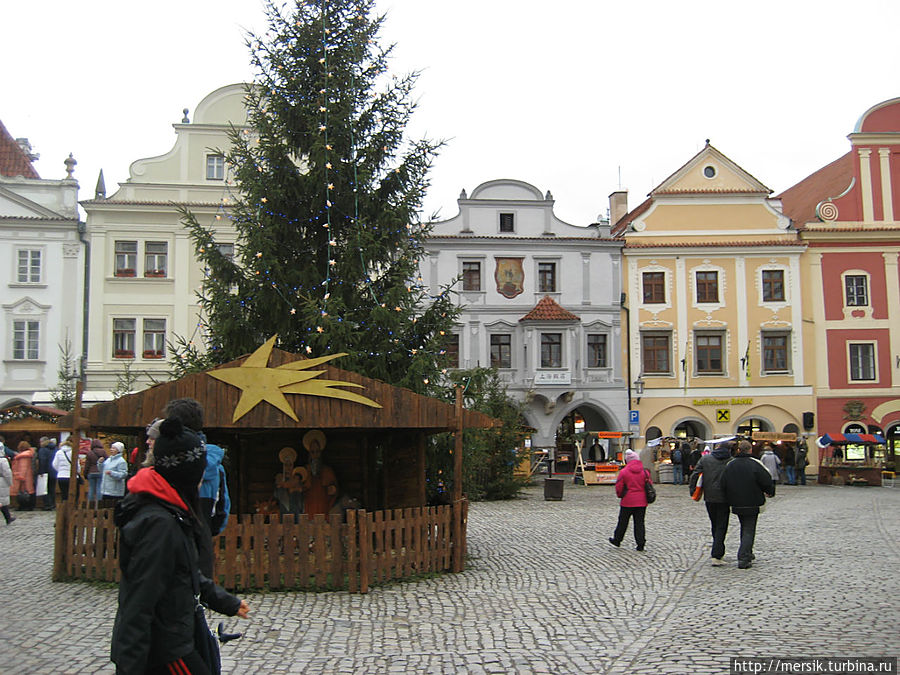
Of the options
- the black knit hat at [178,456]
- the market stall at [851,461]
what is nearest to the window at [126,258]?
the market stall at [851,461]

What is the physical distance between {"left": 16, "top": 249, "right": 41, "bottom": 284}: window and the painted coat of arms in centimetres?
1815

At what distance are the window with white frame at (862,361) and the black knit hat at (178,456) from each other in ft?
131

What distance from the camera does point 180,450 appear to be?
4355mm

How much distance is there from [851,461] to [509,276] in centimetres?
1523

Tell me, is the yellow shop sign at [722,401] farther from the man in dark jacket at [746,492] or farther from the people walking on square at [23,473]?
the man in dark jacket at [746,492]

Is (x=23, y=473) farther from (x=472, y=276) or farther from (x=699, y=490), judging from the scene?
(x=472, y=276)

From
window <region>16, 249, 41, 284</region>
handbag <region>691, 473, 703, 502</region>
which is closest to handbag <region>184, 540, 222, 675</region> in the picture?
handbag <region>691, 473, 703, 502</region>

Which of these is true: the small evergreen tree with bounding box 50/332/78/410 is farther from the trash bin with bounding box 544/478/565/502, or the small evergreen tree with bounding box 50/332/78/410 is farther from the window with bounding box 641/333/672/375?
the window with bounding box 641/333/672/375

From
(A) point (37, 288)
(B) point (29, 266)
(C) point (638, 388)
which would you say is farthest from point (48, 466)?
(C) point (638, 388)

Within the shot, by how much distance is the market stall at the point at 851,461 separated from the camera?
32.4 metres

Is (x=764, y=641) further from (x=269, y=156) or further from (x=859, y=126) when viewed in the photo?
(x=859, y=126)

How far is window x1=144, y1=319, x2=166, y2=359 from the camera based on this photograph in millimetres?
34125

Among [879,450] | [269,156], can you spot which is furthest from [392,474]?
[879,450]

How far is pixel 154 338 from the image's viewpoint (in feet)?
113
